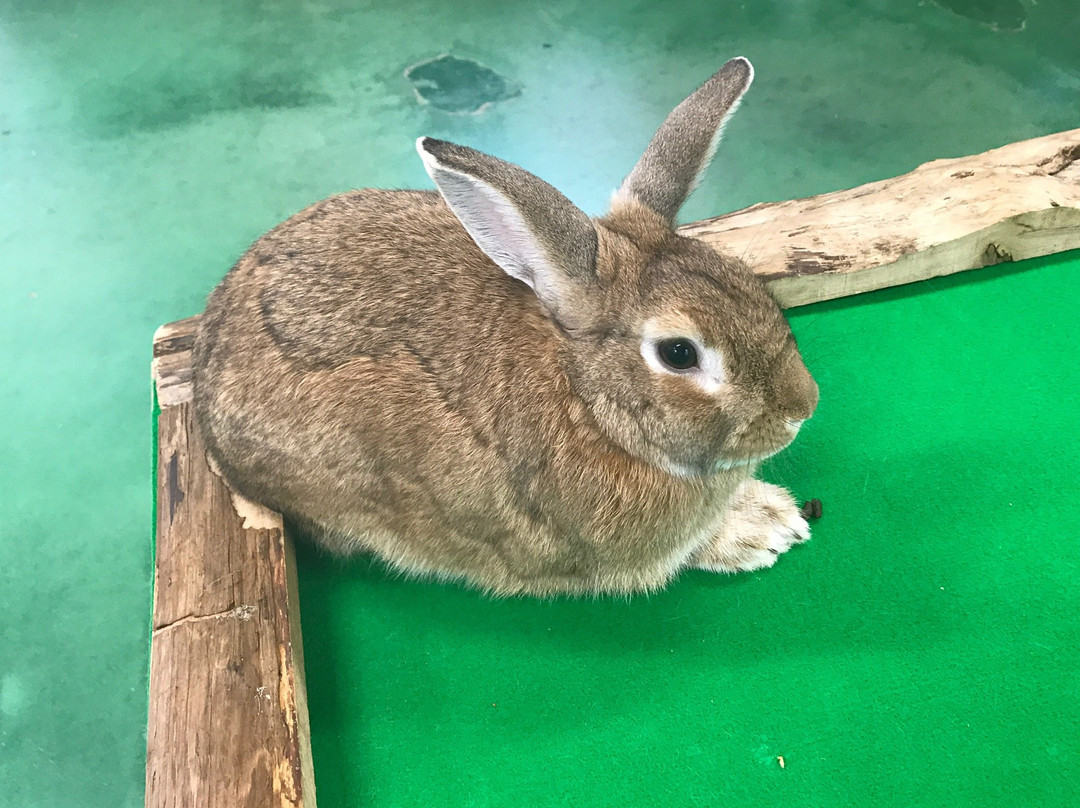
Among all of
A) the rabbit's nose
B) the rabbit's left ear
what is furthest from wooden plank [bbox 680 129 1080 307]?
the rabbit's nose

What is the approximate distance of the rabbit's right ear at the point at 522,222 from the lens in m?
1.55

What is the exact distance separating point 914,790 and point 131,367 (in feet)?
9.59

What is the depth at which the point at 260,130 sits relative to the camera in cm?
406

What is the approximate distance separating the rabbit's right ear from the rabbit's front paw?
0.79m

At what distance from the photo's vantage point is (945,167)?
2916 mm

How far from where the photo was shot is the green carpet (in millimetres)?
1938

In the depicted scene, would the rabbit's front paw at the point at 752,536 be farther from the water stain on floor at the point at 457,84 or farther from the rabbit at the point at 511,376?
the water stain on floor at the point at 457,84

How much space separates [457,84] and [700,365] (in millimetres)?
3029

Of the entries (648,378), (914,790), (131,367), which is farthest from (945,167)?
(131,367)

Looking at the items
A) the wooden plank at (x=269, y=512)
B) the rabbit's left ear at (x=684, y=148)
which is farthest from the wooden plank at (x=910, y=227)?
the rabbit's left ear at (x=684, y=148)

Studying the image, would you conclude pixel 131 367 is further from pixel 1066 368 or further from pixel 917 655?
pixel 1066 368

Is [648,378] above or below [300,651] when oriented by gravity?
above

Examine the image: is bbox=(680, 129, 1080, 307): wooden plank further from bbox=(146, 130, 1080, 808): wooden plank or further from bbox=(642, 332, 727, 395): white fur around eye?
bbox=(642, 332, 727, 395): white fur around eye

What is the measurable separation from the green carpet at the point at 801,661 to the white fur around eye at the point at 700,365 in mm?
746
